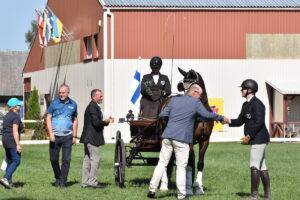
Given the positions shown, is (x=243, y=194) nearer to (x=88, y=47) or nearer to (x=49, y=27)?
(x=88, y=47)

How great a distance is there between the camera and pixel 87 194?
1514cm

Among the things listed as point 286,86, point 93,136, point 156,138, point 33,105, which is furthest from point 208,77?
point 156,138

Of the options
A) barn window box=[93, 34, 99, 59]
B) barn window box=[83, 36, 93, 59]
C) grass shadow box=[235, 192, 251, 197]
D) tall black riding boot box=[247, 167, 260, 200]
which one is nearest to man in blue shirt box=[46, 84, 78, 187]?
grass shadow box=[235, 192, 251, 197]

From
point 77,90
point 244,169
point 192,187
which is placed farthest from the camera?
point 77,90

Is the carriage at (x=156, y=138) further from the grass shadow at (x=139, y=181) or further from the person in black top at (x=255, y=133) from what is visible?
the person in black top at (x=255, y=133)

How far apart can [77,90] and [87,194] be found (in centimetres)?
3461

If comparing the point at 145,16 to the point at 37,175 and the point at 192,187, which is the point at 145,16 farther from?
the point at 192,187

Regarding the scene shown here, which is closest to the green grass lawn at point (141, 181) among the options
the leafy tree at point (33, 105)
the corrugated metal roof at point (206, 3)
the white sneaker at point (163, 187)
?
the white sneaker at point (163, 187)

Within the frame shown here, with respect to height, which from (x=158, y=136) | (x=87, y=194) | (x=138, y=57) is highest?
(x=138, y=57)

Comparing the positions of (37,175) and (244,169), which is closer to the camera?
(37,175)

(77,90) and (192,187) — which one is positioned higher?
(77,90)

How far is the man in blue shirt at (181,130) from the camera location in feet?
45.4

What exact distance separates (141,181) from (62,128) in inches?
89.0

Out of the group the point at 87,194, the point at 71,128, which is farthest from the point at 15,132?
the point at 87,194
